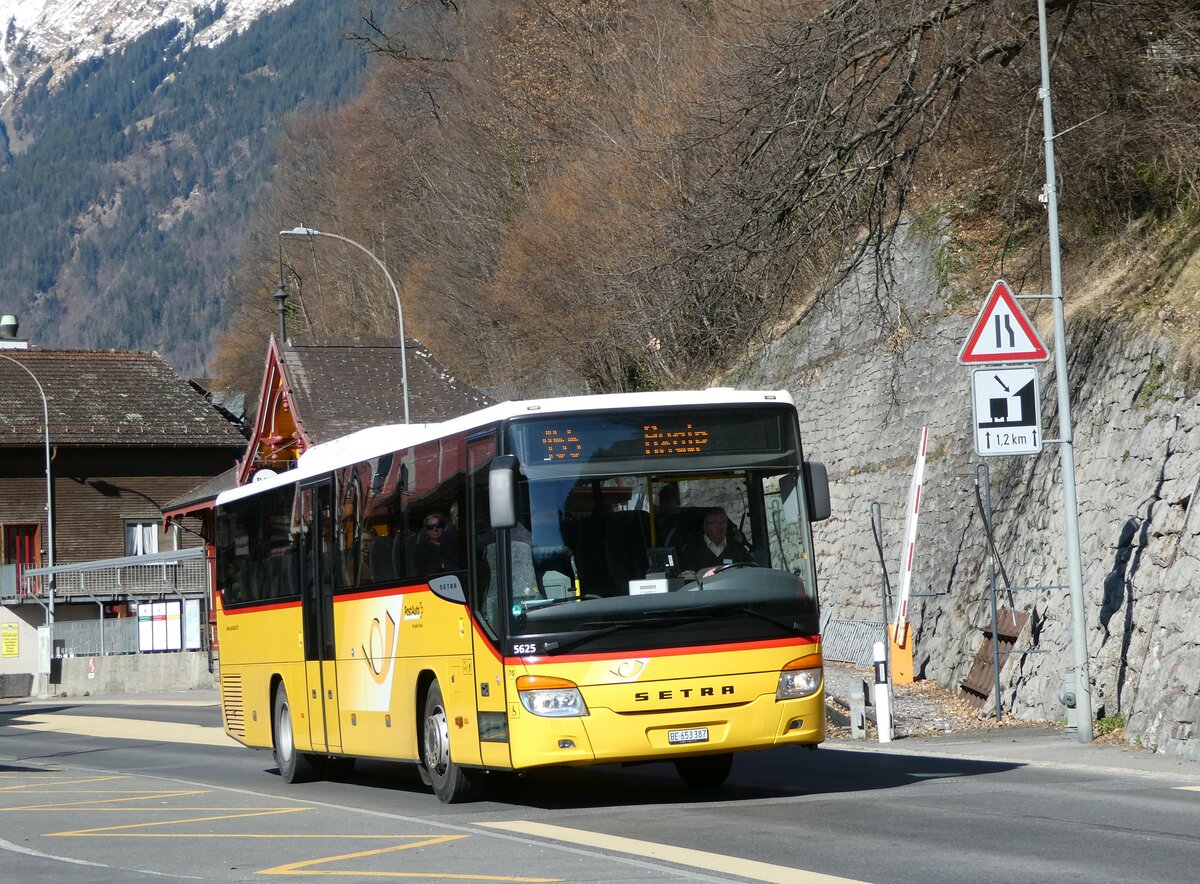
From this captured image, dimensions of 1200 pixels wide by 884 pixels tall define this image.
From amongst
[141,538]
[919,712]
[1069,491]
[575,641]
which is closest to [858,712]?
[919,712]

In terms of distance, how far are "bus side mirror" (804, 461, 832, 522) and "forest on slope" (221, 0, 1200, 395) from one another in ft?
23.4

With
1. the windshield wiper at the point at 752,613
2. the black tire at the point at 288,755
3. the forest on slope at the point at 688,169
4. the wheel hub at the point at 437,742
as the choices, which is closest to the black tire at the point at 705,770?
the wheel hub at the point at 437,742

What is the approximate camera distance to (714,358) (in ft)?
131

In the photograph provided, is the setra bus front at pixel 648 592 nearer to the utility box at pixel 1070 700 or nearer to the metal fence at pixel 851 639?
the utility box at pixel 1070 700

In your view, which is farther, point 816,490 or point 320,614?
point 320,614

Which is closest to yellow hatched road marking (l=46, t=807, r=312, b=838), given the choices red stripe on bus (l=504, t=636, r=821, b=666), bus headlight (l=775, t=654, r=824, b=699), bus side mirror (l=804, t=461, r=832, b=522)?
red stripe on bus (l=504, t=636, r=821, b=666)

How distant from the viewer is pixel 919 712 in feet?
66.4

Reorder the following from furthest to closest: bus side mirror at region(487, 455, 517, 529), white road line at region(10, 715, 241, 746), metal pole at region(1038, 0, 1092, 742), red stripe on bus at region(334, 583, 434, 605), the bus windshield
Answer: white road line at region(10, 715, 241, 746) < metal pole at region(1038, 0, 1092, 742) < red stripe on bus at region(334, 583, 434, 605) < the bus windshield < bus side mirror at region(487, 455, 517, 529)

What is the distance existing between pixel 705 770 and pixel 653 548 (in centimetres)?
286

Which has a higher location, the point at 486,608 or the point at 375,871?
the point at 486,608

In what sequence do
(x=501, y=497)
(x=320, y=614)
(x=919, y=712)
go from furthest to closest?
(x=919, y=712) < (x=320, y=614) < (x=501, y=497)

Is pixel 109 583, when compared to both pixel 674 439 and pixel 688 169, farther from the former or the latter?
pixel 674 439

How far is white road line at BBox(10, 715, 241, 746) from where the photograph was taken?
A: 2675cm

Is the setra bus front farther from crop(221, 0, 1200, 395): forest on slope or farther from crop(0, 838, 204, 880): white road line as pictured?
crop(221, 0, 1200, 395): forest on slope
